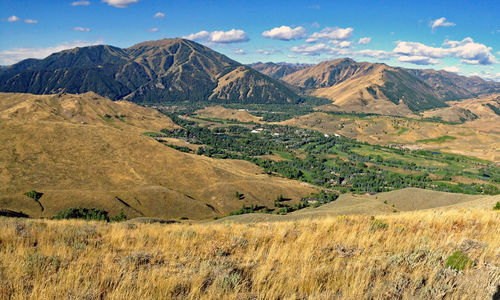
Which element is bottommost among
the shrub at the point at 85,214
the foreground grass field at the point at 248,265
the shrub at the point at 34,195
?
the shrub at the point at 85,214

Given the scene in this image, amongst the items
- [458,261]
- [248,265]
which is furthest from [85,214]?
[458,261]

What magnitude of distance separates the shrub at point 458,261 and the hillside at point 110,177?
92347mm

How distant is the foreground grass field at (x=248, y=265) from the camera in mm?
6738

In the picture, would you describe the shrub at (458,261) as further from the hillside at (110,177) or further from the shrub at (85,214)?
the hillside at (110,177)

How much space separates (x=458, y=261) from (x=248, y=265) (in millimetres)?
6412

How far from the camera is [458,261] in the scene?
857 cm

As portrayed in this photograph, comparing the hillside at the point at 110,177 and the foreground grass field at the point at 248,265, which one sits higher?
the foreground grass field at the point at 248,265

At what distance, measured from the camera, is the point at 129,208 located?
90.6 m

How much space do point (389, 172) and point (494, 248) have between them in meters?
198

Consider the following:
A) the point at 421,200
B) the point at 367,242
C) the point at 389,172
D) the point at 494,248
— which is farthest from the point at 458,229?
the point at 389,172

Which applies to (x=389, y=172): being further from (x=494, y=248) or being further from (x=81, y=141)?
(x=494, y=248)

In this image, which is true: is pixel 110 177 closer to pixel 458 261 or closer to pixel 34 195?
pixel 34 195

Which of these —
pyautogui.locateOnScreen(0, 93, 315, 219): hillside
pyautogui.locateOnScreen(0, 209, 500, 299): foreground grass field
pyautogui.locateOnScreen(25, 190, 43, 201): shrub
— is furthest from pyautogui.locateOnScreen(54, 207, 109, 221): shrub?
pyautogui.locateOnScreen(0, 209, 500, 299): foreground grass field

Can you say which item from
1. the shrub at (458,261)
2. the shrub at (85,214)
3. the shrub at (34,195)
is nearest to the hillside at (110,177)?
the shrub at (34,195)
